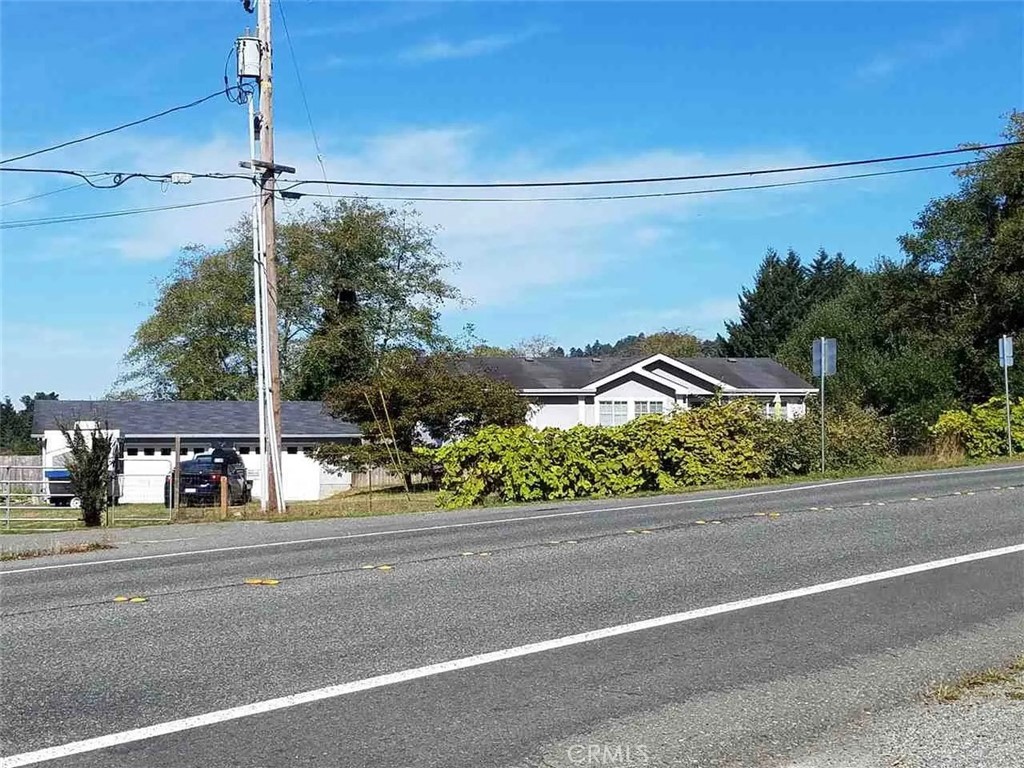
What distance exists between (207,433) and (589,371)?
14.9 meters

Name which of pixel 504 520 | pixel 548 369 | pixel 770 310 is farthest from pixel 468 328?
pixel 504 520

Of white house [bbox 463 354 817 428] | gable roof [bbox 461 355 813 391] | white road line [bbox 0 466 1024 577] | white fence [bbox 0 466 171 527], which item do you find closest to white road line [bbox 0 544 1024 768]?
white road line [bbox 0 466 1024 577]

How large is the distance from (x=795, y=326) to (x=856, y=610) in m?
70.3

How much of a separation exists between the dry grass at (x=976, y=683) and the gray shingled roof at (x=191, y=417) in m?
35.8

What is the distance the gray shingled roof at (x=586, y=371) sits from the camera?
39.3 metres

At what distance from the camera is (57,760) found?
17.6 ft

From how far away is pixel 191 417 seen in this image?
43.4 meters

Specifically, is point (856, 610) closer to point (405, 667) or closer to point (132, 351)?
point (405, 667)

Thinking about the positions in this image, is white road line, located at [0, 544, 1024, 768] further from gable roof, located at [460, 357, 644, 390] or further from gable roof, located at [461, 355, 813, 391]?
gable roof, located at [461, 355, 813, 391]

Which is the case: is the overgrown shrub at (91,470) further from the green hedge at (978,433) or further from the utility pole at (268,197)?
the green hedge at (978,433)

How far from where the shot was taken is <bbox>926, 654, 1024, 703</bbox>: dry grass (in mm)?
6258

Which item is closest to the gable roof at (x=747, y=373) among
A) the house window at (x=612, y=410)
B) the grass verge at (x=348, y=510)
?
the house window at (x=612, y=410)

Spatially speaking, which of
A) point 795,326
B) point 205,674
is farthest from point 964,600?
point 795,326

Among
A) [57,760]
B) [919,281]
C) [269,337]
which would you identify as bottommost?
[57,760]
